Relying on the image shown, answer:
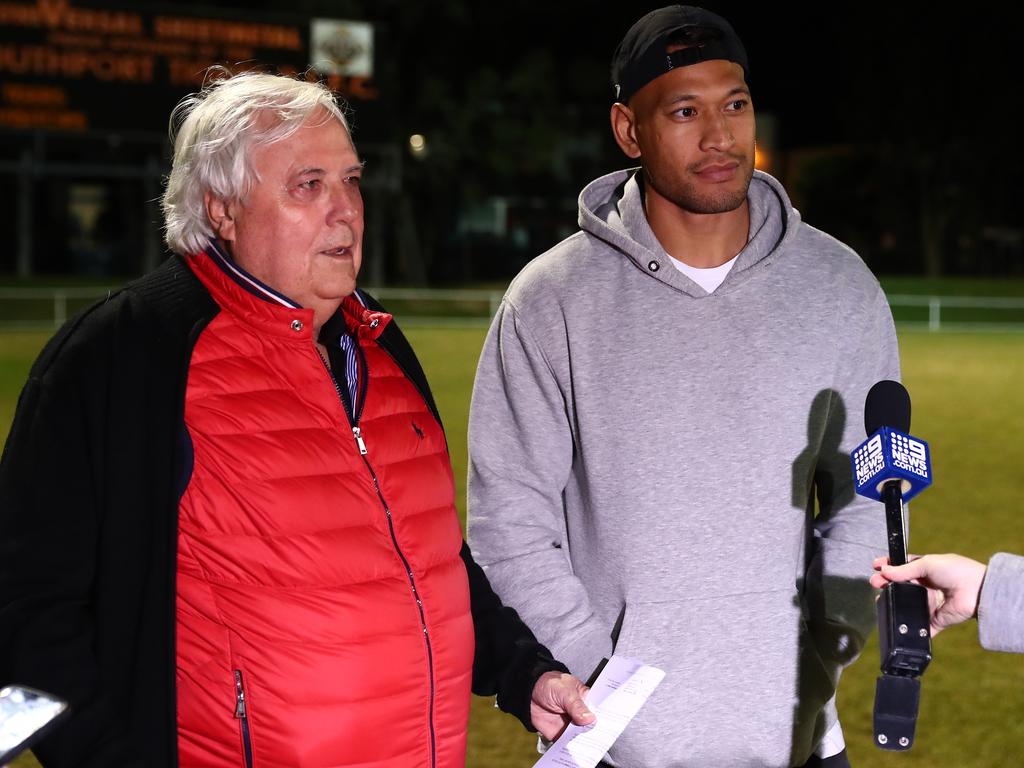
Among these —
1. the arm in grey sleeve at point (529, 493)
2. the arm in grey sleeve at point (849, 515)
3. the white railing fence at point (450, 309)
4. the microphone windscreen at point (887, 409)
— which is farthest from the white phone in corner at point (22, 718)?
the white railing fence at point (450, 309)

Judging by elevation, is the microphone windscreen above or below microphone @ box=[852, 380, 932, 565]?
above

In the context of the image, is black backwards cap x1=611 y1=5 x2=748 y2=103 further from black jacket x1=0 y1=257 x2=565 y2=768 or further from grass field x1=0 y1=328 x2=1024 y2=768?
black jacket x1=0 y1=257 x2=565 y2=768

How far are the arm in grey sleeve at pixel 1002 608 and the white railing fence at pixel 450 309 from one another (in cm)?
2086

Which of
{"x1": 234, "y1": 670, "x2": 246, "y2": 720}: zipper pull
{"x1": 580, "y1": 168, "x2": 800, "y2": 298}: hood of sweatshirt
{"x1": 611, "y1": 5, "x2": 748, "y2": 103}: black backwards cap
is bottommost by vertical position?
{"x1": 234, "y1": 670, "x2": 246, "y2": 720}: zipper pull

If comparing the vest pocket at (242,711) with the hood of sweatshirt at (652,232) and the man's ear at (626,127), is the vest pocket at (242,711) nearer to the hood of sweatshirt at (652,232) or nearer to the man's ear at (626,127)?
the hood of sweatshirt at (652,232)

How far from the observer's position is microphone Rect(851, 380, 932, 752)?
1553 mm

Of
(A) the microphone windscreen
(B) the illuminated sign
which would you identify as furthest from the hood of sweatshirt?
(B) the illuminated sign

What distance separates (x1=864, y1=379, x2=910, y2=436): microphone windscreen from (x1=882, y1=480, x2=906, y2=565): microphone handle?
5.3 inches

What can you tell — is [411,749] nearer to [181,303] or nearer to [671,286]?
[181,303]

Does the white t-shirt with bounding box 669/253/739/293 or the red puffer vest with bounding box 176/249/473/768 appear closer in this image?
the red puffer vest with bounding box 176/249/473/768

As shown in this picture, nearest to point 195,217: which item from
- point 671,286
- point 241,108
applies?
point 241,108

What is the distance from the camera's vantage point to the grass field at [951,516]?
15.0 feet

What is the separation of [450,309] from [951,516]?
1935 cm

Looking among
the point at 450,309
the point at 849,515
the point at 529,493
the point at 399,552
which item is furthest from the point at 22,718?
the point at 450,309
